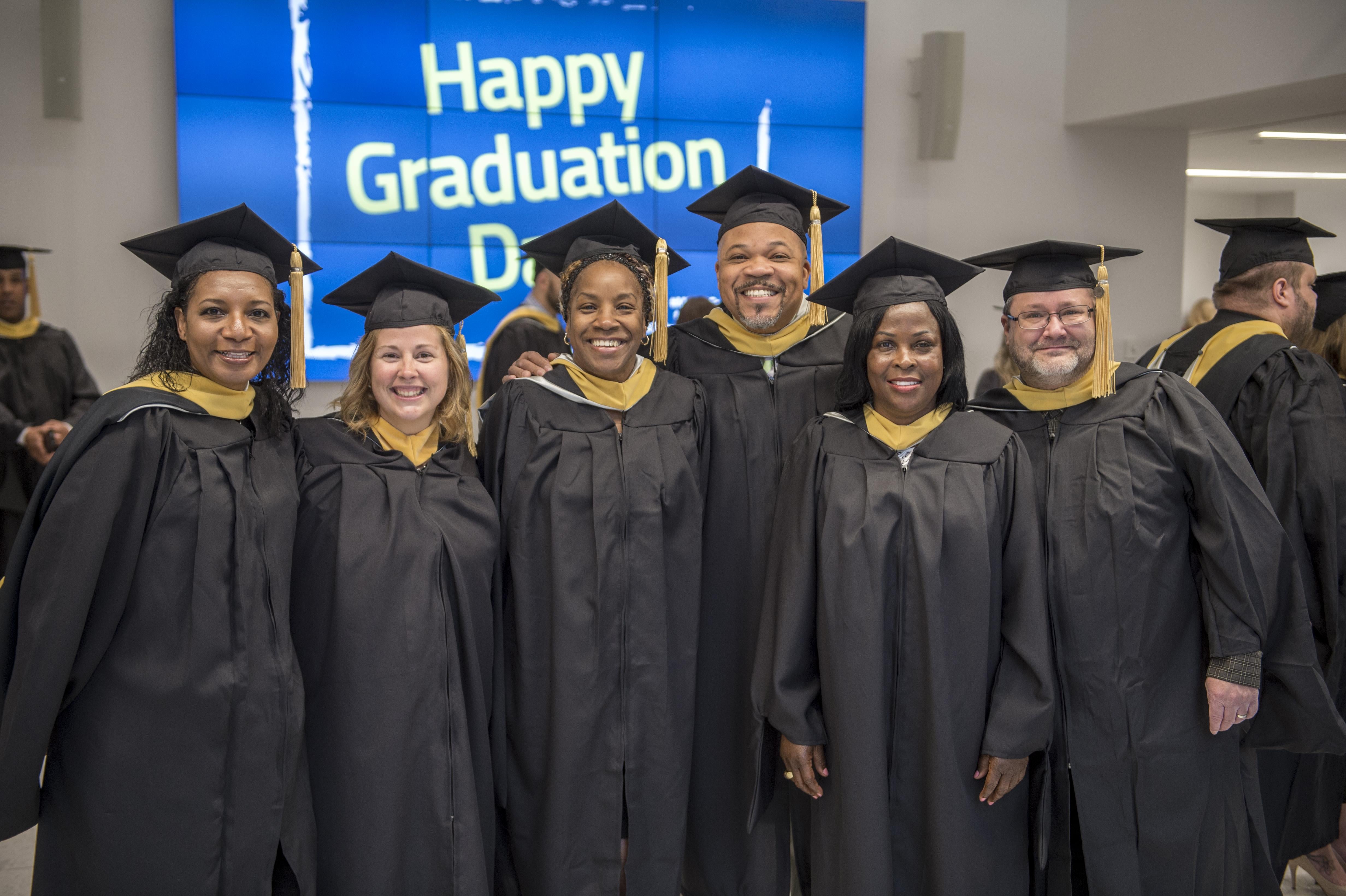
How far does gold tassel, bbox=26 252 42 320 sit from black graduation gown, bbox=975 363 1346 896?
461 centimetres

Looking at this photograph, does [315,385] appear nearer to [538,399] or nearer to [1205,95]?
[538,399]

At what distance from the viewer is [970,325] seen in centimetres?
651

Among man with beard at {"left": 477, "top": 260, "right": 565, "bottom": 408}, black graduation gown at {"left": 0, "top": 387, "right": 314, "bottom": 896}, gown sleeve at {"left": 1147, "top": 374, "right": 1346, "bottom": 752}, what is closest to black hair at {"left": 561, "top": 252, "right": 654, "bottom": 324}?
black graduation gown at {"left": 0, "top": 387, "right": 314, "bottom": 896}

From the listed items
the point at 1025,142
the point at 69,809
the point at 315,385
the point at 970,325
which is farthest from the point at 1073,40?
the point at 69,809

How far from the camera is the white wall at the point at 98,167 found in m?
5.12

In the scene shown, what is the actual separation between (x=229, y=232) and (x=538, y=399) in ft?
2.76

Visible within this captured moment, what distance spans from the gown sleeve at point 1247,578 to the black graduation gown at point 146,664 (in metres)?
2.20

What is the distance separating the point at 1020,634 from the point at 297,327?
1.87 m

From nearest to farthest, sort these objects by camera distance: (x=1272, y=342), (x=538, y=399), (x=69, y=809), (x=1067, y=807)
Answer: (x=69, y=809) → (x=1067, y=807) → (x=538, y=399) → (x=1272, y=342)

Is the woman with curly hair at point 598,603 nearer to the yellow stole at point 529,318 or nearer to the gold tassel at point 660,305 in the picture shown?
the gold tassel at point 660,305

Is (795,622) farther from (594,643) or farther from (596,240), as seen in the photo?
(596,240)


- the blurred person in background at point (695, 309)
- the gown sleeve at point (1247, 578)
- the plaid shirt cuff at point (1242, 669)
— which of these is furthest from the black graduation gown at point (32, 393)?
the plaid shirt cuff at point (1242, 669)

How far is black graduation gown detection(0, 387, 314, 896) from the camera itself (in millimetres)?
1869

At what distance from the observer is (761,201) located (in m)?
2.77
